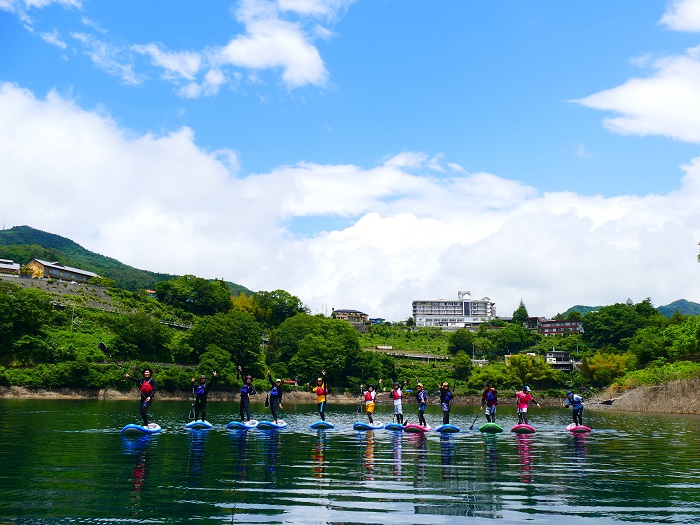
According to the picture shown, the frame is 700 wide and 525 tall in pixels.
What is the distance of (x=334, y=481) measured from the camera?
17406 millimetres

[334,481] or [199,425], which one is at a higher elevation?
[334,481]

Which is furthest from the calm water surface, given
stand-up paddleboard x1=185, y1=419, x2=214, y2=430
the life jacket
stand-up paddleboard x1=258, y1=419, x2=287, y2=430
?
stand-up paddleboard x1=258, y1=419, x2=287, y2=430

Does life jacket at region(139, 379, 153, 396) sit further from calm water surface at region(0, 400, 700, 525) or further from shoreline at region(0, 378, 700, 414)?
shoreline at region(0, 378, 700, 414)

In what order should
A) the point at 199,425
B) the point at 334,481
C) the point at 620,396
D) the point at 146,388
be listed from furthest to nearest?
the point at 620,396, the point at 199,425, the point at 146,388, the point at 334,481

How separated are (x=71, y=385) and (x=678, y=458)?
3381 inches

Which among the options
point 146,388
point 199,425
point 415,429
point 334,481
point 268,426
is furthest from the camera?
point 415,429

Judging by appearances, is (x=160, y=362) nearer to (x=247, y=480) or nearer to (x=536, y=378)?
(x=536, y=378)

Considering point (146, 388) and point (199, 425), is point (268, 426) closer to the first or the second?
point (199, 425)

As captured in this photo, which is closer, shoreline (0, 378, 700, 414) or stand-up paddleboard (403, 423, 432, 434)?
stand-up paddleboard (403, 423, 432, 434)

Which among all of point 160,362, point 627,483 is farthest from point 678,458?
point 160,362

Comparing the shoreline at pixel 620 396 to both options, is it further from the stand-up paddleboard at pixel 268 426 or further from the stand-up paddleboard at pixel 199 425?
the stand-up paddleboard at pixel 268 426

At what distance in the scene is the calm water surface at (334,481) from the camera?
13.1 metres

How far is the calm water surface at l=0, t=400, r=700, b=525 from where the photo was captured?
13.1 metres

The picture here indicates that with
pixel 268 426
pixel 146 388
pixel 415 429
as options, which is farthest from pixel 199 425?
pixel 415 429
